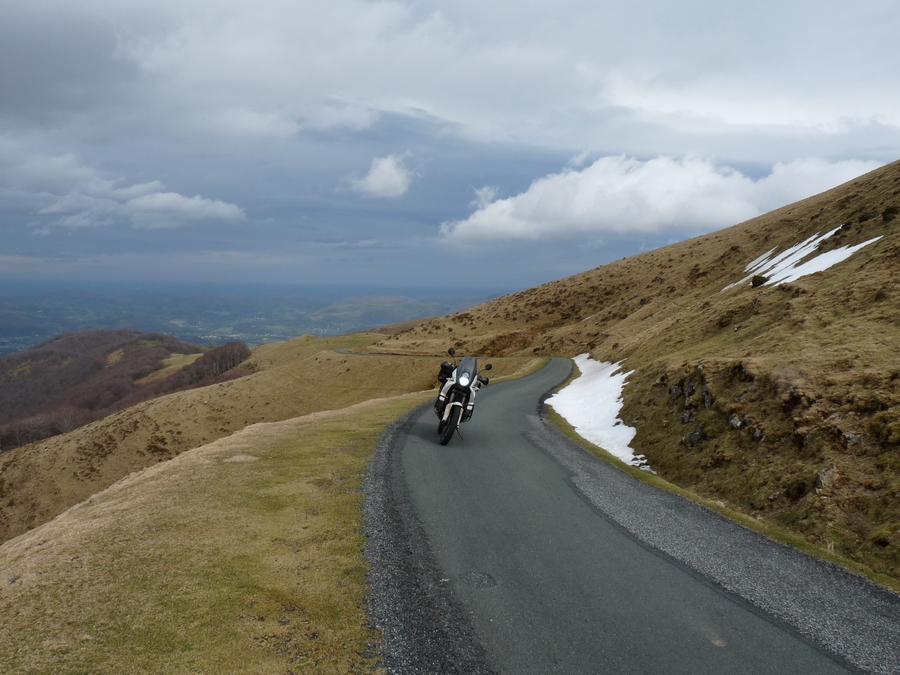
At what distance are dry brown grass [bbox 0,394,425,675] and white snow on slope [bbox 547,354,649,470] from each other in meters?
12.3

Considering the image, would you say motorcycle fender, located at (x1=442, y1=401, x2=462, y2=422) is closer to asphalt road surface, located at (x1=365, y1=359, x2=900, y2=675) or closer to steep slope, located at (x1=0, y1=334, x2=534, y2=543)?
asphalt road surface, located at (x1=365, y1=359, x2=900, y2=675)

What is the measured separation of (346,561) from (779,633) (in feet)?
24.3

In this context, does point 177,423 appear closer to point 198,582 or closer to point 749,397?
point 198,582

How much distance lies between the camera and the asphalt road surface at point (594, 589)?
279 inches

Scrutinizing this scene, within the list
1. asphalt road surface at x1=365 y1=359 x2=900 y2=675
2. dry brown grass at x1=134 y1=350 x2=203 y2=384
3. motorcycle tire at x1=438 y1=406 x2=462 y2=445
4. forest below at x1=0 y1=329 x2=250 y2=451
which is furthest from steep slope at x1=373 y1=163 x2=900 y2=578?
dry brown grass at x1=134 y1=350 x2=203 y2=384

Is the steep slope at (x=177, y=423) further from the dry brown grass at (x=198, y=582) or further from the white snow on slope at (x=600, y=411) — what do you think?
the dry brown grass at (x=198, y=582)

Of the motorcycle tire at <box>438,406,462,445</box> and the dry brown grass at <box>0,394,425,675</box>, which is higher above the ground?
the motorcycle tire at <box>438,406,462,445</box>

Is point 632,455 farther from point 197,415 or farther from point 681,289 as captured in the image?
point 197,415

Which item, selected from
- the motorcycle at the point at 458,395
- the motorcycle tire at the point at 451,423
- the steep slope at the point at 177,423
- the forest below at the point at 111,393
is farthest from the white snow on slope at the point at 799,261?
the forest below at the point at 111,393

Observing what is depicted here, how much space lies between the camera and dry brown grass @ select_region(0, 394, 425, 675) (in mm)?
6629

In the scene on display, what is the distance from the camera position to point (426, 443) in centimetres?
1984

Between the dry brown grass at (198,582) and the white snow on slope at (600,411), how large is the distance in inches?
484

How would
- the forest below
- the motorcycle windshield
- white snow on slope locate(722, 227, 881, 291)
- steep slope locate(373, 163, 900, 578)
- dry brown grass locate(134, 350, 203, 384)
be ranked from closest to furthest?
steep slope locate(373, 163, 900, 578)
the motorcycle windshield
white snow on slope locate(722, 227, 881, 291)
the forest below
dry brown grass locate(134, 350, 203, 384)

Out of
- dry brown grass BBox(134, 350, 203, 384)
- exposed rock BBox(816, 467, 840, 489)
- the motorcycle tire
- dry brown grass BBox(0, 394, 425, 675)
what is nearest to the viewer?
dry brown grass BBox(0, 394, 425, 675)
